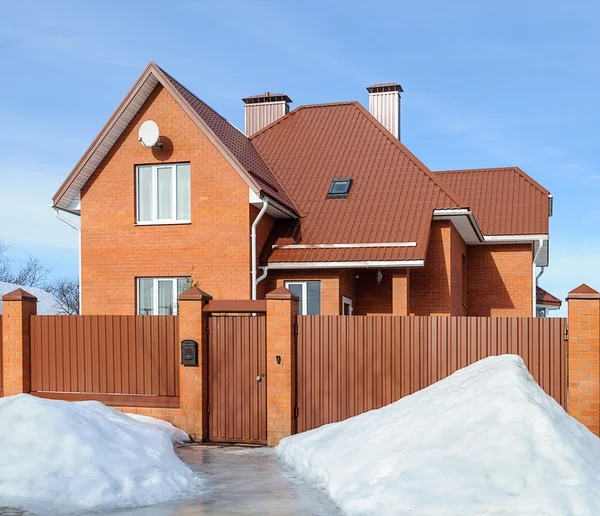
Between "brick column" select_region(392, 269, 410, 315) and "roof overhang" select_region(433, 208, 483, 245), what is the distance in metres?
1.80

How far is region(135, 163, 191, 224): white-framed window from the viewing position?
15.2 m

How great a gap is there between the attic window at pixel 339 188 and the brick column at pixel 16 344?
26.7 feet

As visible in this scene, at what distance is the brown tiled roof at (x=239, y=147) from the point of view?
51.6 feet

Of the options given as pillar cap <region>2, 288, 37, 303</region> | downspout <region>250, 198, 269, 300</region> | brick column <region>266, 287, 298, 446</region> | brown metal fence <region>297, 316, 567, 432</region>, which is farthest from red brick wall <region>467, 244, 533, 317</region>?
pillar cap <region>2, 288, 37, 303</region>

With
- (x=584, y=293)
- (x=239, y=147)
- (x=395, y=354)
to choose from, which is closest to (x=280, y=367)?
(x=395, y=354)

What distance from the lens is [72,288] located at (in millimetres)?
54188

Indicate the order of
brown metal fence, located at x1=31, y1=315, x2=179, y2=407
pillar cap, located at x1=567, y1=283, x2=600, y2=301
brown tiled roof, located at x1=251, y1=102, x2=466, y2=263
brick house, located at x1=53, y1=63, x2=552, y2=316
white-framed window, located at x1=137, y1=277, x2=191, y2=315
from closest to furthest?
pillar cap, located at x1=567, y1=283, x2=600, y2=301 < brown metal fence, located at x1=31, y1=315, x2=179, y2=407 < brick house, located at x1=53, y1=63, x2=552, y2=316 < white-framed window, located at x1=137, y1=277, x2=191, y2=315 < brown tiled roof, located at x1=251, y1=102, x2=466, y2=263

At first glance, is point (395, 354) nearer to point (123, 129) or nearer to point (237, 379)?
point (237, 379)

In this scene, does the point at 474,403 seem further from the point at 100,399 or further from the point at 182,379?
the point at 100,399

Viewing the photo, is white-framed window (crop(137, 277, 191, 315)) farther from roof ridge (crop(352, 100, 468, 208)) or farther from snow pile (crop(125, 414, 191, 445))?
roof ridge (crop(352, 100, 468, 208))

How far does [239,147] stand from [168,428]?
8.87 metres

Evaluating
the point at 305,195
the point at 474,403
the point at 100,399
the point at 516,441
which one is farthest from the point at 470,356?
the point at 305,195

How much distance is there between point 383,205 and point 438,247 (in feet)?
5.57

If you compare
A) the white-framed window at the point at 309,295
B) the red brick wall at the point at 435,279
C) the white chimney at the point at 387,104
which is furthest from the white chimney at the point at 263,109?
the white-framed window at the point at 309,295
